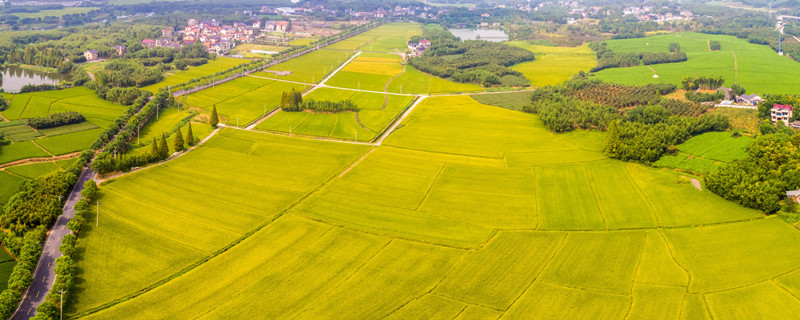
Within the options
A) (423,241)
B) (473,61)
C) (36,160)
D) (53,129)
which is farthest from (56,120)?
(473,61)

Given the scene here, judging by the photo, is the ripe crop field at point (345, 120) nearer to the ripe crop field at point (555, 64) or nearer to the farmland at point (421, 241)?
the farmland at point (421, 241)

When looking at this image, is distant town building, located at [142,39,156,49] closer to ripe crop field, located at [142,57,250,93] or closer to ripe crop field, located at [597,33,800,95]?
ripe crop field, located at [142,57,250,93]

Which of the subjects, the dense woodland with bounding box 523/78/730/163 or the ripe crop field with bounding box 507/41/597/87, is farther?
the ripe crop field with bounding box 507/41/597/87

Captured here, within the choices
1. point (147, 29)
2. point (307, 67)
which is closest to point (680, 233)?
point (307, 67)

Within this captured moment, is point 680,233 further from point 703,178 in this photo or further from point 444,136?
point 444,136

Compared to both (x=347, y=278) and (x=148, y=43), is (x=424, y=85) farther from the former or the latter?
(x=148, y=43)

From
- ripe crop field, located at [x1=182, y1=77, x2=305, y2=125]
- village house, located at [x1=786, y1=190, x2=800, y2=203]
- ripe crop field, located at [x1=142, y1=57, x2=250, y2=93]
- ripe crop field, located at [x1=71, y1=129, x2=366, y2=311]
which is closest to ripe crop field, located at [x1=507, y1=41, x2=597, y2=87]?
ripe crop field, located at [x1=182, y1=77, x2=305, y2=125]
